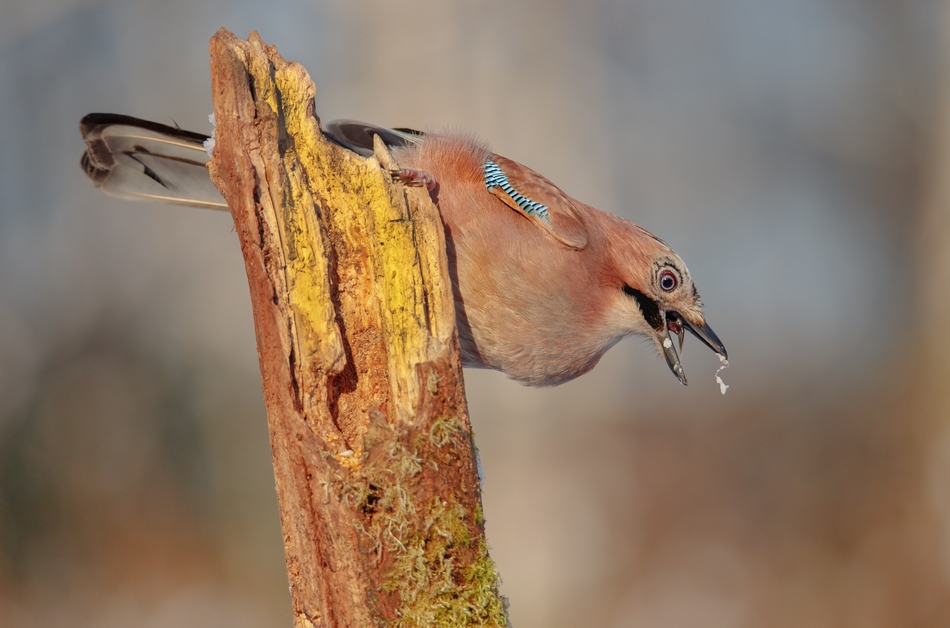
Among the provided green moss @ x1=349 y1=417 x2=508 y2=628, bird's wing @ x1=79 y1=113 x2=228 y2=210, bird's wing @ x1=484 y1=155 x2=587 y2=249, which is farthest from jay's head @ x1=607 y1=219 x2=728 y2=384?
bird's wing @ x1=79 y1=113 x2=228 y2=210

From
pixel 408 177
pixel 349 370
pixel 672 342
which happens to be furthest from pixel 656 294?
pixel 349 370

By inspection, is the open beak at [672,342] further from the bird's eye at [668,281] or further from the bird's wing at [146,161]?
the bird's wing at [146,161]

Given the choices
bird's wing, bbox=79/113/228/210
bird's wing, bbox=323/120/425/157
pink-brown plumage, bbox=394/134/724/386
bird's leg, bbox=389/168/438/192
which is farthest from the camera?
bird's wing, bbox=323/120/425/157

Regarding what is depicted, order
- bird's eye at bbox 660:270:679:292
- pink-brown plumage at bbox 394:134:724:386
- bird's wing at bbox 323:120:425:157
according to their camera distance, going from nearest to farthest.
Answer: pink-brown plumage at bbox 394:134:724:386 → bird's eye at bbox 660:270:679:292 → bird's wing at bbox 323:120:425:157

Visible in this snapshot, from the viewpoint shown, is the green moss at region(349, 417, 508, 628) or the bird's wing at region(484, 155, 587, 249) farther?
the bird's wing at region(484, 155, 587, 249)

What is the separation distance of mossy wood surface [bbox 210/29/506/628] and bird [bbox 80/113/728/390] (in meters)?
0.64

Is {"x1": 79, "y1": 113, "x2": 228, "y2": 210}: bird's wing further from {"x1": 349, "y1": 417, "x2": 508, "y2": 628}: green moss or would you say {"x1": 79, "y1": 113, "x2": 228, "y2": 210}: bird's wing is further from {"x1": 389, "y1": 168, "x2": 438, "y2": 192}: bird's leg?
{"x1": 349, "y1": 417, "x2": 508, "y2": 628}: green moss

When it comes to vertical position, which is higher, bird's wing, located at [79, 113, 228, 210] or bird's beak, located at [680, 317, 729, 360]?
bird's wing, located at [79, 113, 228, 210]

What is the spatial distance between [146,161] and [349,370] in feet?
5.20

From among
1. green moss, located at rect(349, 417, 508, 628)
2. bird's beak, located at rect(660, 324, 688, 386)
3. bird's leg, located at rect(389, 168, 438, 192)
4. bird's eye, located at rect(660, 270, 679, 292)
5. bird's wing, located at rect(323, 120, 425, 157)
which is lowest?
green moss, located at rect(349, 417, 508, 628)

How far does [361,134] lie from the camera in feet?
10.2

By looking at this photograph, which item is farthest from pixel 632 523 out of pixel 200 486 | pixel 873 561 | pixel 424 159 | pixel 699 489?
pixel 424 159

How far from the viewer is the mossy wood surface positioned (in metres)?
1.65

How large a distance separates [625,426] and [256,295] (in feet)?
16.4
